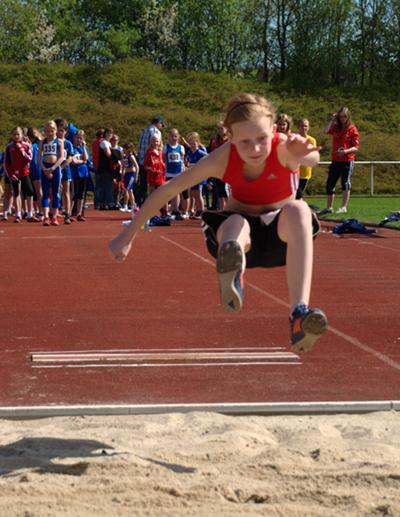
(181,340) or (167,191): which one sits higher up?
(167,191)

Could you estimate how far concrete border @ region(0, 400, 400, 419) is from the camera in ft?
19.1

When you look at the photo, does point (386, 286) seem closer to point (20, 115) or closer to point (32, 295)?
point (32, 295)

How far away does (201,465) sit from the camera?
505cm

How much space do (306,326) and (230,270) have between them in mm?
425

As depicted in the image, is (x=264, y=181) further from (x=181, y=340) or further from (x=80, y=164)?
(x=80, y=164)

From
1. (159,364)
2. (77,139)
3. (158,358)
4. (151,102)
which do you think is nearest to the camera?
(159,364)

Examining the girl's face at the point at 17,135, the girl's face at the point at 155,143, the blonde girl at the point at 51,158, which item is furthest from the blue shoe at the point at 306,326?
the girl's face at the point at 17,135

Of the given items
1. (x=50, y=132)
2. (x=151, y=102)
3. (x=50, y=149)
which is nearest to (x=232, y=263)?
(x=50, y=132)

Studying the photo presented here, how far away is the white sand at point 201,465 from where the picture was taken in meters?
4.50

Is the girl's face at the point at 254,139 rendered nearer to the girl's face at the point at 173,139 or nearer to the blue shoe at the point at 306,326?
the blue shoe at the point at 306,326

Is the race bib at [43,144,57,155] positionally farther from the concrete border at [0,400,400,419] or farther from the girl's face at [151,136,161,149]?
the concrete border at [0,400,400,419]

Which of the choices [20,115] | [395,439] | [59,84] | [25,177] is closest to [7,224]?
[25,177]

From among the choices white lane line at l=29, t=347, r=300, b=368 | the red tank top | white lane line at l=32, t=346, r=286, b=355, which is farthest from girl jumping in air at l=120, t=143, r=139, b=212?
the red tank top

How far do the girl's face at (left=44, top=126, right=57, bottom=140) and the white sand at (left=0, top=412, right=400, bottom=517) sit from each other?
10902mm
